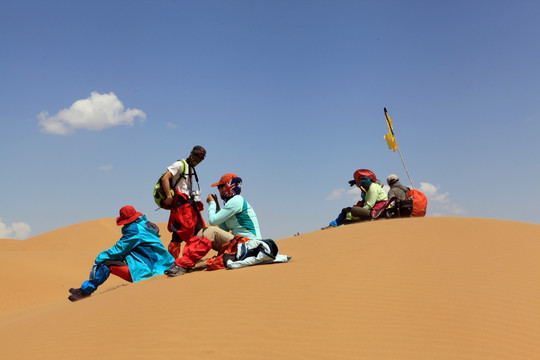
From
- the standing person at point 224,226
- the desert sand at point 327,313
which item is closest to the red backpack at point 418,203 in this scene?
the desert sand at point 327,313

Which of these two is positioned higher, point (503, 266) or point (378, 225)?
point (378, 225)

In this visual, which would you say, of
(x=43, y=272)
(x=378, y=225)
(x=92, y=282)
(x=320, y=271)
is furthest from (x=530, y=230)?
(x=43, y=272)

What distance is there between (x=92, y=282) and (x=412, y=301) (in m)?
4.60

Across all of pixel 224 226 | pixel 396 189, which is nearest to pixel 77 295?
pixel 224 226

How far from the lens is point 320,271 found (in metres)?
5.79

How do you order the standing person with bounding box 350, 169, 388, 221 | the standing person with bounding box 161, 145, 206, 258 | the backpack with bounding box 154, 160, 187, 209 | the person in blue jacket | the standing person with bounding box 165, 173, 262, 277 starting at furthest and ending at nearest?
the standing person with bounding box 350, 169, 388, 221 → the backpack with bounding box 154, 160, 187, 209 → the standing person with bounding box 161, 145, 206, 258 → the person in blue jacket → the standing person with bounding box 165, 173, 262, 277

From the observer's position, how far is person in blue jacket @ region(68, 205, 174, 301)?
667cm

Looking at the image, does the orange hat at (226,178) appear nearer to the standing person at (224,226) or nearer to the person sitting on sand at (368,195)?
the standing person at (224,226)

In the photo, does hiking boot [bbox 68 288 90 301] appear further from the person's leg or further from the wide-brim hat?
the wide-brim hat

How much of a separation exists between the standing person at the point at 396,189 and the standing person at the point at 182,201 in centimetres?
607

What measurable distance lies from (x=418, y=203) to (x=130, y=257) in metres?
7.55

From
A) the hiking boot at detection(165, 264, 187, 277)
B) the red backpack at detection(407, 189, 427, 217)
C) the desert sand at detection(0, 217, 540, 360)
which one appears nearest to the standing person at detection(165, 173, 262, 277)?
the hiking boot at detection(165, 264, 187, 277)

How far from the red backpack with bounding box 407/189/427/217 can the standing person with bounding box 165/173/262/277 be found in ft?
19.5

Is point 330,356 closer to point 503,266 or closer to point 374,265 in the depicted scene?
point 374,265
